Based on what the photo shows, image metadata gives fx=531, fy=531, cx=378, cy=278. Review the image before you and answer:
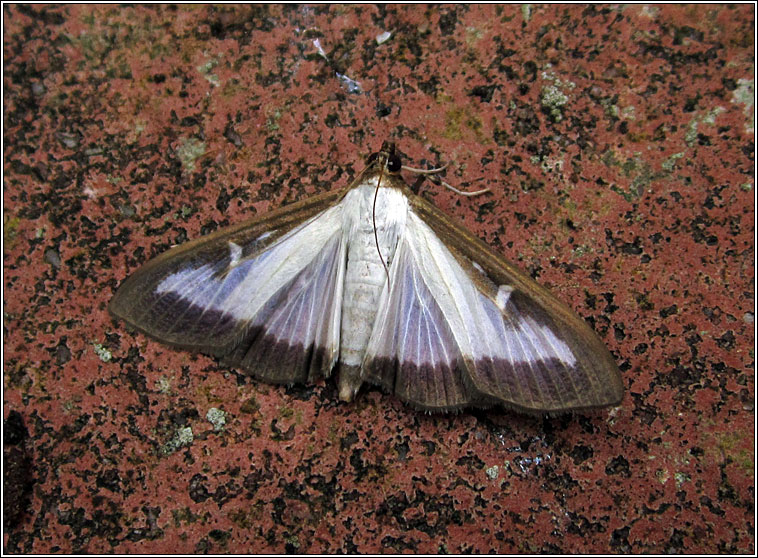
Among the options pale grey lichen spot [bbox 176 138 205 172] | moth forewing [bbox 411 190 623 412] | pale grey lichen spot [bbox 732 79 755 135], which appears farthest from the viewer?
pale grey lichen spot [bbox 176 138 205 172]

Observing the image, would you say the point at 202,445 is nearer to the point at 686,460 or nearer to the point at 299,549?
the point at 299,549

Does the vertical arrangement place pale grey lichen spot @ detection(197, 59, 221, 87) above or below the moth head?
above

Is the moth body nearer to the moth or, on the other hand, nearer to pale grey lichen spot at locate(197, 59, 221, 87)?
the moth

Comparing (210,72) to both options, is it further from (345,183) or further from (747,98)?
(747,98)

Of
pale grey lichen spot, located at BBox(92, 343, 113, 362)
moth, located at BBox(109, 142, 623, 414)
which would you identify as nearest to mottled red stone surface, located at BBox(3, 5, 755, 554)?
pale grey lichen spot, located at BBox(92, 343, 113, 362)

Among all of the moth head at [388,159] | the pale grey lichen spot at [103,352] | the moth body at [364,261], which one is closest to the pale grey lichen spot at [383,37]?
the moth head at [388,159]

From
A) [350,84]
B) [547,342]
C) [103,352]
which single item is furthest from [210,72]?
[547,342]

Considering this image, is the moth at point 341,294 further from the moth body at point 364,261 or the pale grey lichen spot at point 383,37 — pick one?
the pale grey lichen spot at point 383,37
